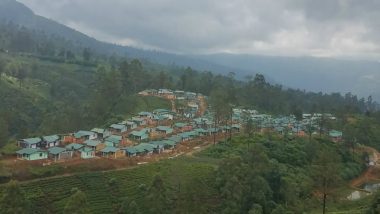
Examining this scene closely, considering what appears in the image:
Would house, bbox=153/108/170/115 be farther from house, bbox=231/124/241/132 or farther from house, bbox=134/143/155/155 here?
house, bbox=134/143/155/155

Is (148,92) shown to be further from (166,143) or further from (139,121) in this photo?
(166,143)

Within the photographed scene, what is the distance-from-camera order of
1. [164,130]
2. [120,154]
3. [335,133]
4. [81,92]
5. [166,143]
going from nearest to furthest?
[120,154], [166,143], [164,130], [335,133], [81,92]

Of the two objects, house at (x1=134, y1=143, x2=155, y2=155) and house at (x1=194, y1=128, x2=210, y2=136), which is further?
house at (x1=194, y1=128, x2=210, y2=136)

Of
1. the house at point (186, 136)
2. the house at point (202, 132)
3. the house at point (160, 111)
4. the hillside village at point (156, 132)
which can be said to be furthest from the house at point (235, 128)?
the house at point (160, 111)

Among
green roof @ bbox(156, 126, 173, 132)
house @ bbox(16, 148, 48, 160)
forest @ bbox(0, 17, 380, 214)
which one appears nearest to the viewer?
forest @ bbox(0, 17, 380, 214)

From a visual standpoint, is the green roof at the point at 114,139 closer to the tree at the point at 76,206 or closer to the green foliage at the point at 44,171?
the green foliage at the point at 44,171

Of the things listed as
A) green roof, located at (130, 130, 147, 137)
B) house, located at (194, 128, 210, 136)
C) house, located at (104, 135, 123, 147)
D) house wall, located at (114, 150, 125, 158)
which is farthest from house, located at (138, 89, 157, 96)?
house wall, located at (114, 150, 125, 158)

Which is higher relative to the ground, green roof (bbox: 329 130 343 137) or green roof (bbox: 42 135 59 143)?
green roof (bbox: 42 135 59 143)

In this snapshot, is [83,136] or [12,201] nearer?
[12,201]

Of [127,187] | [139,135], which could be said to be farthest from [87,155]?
[139,135]
